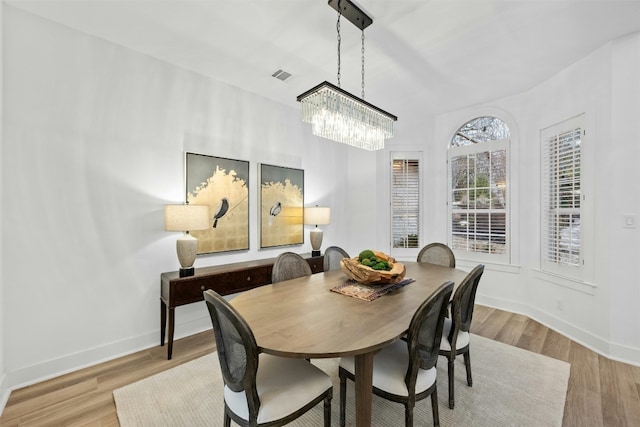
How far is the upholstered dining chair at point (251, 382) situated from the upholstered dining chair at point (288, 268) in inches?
37.2

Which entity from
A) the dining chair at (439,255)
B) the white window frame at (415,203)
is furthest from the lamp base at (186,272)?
the white window frame at (415,203)

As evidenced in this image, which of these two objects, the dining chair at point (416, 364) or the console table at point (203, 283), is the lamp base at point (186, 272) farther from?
the dining chair at point (416, 364)

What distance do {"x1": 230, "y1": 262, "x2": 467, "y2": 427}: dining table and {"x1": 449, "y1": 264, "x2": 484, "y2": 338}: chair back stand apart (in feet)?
0.73

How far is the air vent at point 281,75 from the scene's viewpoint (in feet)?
10.1

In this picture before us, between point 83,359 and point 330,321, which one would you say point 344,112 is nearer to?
point 330,321

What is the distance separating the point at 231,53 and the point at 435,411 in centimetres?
327

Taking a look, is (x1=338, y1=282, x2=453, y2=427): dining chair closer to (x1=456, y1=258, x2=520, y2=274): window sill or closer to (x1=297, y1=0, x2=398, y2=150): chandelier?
(x1=297, y1=0, x2=398, y2=150): chandelier

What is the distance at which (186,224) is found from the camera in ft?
8.61

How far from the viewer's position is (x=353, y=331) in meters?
1.40

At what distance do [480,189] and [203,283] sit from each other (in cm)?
378

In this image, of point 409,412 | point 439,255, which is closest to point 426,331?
point 409,412

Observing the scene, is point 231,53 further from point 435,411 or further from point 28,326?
point 435,411

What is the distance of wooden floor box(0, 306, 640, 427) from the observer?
1839 mm

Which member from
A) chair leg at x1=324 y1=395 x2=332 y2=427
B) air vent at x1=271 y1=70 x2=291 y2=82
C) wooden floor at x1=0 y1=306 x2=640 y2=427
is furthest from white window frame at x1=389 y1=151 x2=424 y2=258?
chair leg at x1=324 y1=395 x2=332 y2=427
